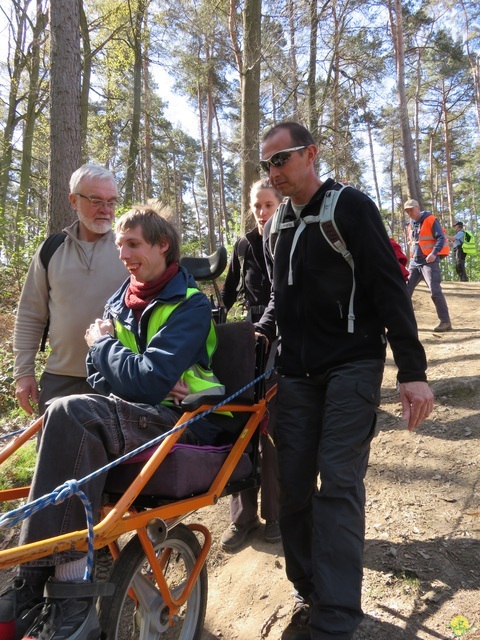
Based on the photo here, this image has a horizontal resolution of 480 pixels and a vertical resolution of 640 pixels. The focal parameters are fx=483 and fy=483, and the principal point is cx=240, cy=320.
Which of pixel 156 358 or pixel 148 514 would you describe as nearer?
pixel 148 514

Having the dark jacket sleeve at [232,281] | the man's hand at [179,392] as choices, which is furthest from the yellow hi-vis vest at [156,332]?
the dark jacket sleeve at [232,281]

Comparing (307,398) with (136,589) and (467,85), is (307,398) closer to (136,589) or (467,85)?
(136,589)

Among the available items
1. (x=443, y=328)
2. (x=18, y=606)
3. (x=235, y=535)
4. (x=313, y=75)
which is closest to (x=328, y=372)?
(x=18, y=606)

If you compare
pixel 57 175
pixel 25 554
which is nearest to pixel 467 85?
pixel 57 175

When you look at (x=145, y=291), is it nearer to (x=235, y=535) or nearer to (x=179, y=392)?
(x=179, y=392)

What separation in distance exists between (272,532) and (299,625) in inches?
38.5

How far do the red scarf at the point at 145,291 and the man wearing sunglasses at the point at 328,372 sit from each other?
23.7 inches

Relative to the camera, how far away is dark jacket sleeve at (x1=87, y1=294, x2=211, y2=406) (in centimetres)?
201

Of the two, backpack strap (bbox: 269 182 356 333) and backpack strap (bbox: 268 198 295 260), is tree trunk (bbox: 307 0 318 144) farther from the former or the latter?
backpack strap (bbox: 269 182 356 333)

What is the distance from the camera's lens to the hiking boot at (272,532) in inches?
131

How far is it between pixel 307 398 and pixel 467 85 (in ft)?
97.2

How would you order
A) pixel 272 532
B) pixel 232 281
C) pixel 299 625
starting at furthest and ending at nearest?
pixel 232 281 → pixel 272 532 → pixel 299 625

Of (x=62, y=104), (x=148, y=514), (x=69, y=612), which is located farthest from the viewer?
(x=62, y=104)

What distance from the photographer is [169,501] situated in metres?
1.96
